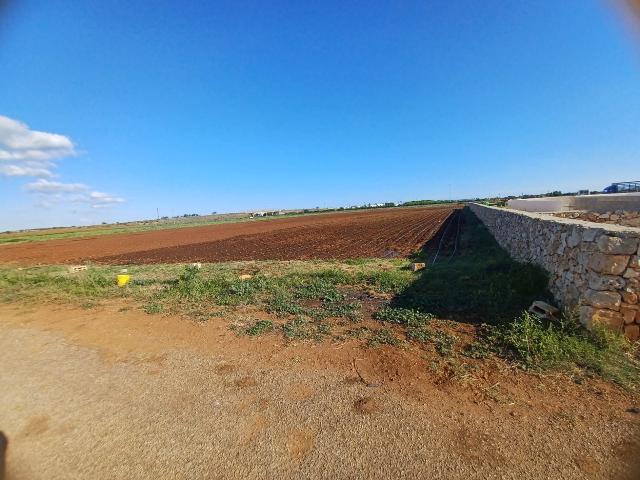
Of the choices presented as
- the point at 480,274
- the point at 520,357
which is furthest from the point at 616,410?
→ the point at 480,274

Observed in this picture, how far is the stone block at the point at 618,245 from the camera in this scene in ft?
14.2

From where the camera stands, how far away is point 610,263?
176 inches

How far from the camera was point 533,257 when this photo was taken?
8078 mm

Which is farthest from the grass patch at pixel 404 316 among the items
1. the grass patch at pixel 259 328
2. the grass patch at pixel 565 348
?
the grass patch at pixel 259 328

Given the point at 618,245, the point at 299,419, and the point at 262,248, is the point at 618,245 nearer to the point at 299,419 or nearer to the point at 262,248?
the point at 299,419

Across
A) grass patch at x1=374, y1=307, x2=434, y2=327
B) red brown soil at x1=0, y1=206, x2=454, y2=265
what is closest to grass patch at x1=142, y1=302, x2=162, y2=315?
grass patch at x1=374, y1=307, x2=434, y2=327

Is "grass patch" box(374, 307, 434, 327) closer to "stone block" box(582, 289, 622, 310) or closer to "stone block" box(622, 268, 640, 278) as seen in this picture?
"stone block" box(582, 289, 622, 310)

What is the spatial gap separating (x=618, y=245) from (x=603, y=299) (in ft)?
2.57

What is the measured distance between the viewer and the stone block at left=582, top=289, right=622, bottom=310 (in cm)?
439

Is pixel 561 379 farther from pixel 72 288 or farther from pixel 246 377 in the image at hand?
pixel 72 288

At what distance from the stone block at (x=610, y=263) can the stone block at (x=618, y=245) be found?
0.23 ft

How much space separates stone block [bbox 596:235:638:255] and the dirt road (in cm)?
200

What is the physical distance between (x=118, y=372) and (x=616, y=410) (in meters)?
5.90

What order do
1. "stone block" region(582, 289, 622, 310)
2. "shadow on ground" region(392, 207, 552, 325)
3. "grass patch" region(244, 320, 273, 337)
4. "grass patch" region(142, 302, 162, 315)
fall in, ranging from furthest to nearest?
Answer: "grass patch" region(142, 302, 162, 315)
"shadow on ground" region(392, 207, 552, 325)
"grass patch" region(244, 320, 273, 337)
"stone block" region(582, 289, 622, 310)
